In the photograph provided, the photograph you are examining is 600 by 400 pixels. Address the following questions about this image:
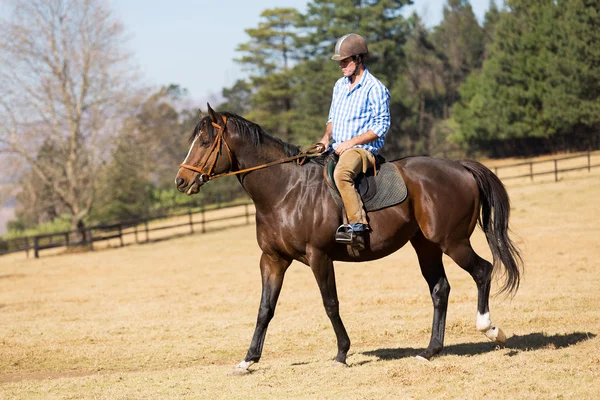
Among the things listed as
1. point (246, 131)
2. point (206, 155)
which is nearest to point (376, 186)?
point (246, 131)

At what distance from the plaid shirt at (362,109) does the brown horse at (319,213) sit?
20.4 inches

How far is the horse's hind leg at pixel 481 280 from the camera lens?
290 inches

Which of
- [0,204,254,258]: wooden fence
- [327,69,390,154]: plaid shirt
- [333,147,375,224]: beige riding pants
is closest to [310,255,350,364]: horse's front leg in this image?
[333,147,375,224]: beige riding pants

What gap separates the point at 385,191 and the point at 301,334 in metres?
3.48

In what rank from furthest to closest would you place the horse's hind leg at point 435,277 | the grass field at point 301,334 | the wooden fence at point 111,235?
the wooden fence at point 111,235 → the horse's hind leg at point 435,277 → the grass field at point 301,334

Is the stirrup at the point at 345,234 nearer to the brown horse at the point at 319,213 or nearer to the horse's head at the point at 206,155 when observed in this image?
the brown horse at the point at 319,213

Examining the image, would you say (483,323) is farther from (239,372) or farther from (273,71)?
(273,71)

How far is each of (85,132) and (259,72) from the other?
30468mm

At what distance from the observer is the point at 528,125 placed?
5269 cm

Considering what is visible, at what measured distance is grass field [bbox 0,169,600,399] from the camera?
6.51 m

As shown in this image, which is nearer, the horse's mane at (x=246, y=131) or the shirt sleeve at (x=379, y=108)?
the shirt sleeve at (x=379, y=108)

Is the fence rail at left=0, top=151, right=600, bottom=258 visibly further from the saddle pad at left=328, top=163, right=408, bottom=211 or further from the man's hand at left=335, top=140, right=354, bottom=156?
the man's hand at left=335, top=140, right=354, bottom=156

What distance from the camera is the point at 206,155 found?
7258 millimetres

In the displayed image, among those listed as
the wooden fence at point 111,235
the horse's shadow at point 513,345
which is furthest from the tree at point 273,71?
the horse's shadow at point 513,345
